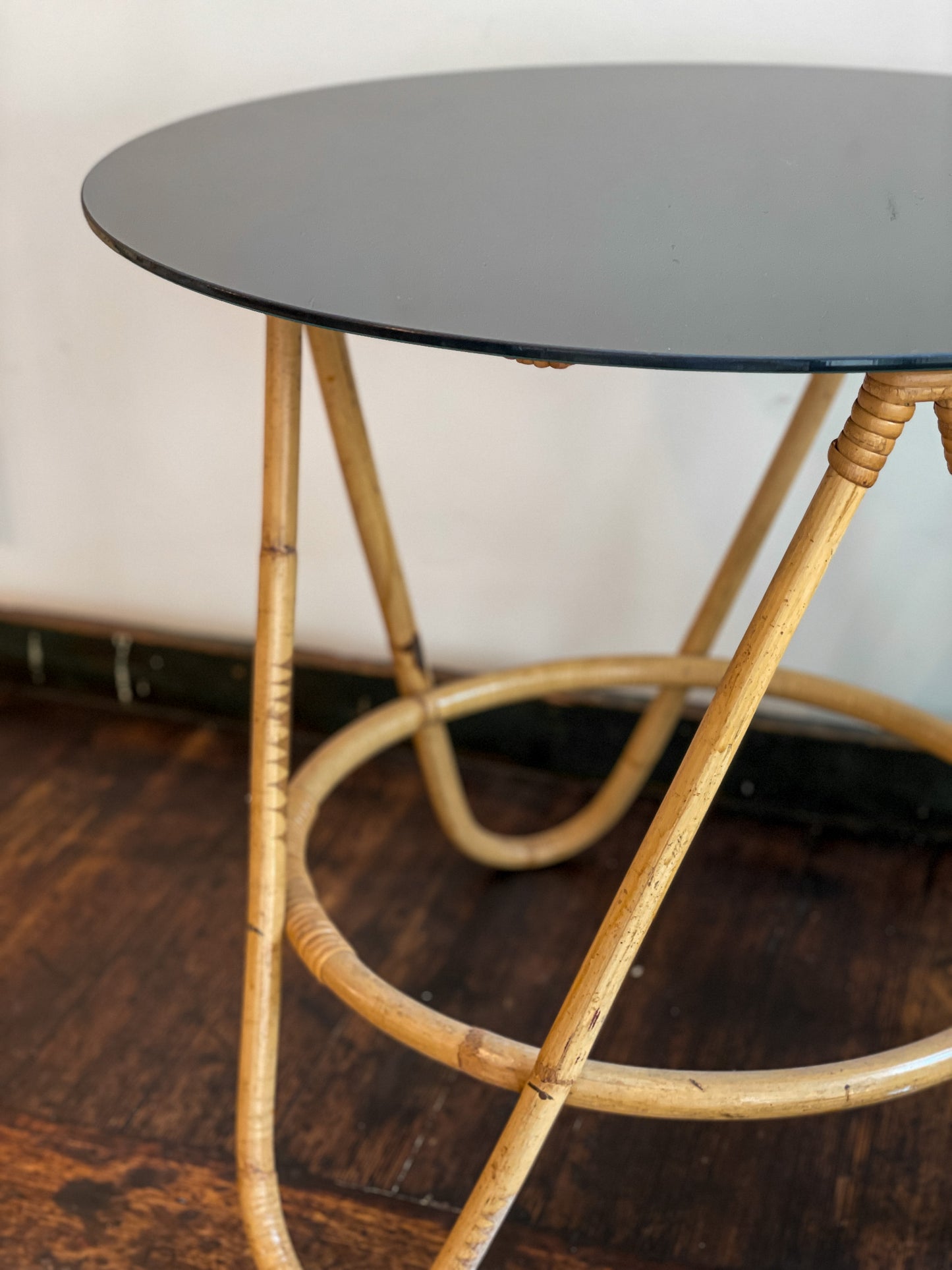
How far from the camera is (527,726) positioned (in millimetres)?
1573

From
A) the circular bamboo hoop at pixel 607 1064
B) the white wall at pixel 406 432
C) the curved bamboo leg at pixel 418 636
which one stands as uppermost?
the white wall at pixel 406 432

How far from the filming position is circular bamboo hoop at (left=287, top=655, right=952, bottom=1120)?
0.79 metres

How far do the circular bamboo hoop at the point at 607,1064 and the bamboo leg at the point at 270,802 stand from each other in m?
0.04

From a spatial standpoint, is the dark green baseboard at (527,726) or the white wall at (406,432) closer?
the white wall at (406,432)

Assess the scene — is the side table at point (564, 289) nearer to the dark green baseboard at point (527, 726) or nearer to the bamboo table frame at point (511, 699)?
the bamboo table frame at point (511, 699)

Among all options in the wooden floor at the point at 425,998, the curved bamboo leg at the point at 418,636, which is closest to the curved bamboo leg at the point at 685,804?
the wooden floor at the point at 425,998

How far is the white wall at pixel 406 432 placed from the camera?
128cm

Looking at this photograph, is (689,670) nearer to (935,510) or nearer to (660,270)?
(935,510)

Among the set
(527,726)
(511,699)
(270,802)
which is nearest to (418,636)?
(511,699)

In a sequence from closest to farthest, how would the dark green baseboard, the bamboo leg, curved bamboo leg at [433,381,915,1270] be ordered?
curved bamboo leg at [433,381,915,1270] → the bamboo leg → the dark green baseboard

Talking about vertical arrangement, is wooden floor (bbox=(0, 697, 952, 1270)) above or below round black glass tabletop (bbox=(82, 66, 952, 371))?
below

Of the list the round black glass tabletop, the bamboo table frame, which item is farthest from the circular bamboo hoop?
the round black glass tabletop

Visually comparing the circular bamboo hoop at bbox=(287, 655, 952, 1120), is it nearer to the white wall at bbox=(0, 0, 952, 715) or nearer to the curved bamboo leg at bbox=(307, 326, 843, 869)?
the curved bamboo leg at bbox=(307, 326, 843, 869)

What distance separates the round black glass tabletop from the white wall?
10.4 inches
